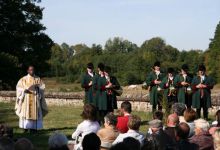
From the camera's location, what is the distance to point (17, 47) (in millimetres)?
32000

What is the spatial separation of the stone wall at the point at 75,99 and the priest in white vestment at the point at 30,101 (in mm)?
7037

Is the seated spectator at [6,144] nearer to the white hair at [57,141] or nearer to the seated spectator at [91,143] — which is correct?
the white hair at [57,141]

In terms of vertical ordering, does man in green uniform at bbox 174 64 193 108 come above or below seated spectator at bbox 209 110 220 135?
above

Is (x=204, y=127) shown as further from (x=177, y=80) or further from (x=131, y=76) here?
(x=131, y=76)

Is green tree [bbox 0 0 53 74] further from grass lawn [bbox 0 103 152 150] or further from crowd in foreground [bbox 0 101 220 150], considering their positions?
crowd in foreground [bbox 0 101 220 150]

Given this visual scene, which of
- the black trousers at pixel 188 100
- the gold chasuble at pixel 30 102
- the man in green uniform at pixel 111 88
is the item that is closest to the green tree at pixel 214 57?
the black trousers at pixel 188 100

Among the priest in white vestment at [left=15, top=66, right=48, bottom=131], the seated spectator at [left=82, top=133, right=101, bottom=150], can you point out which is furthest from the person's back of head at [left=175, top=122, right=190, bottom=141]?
the priest in white vestment at [left=15, top=66, right=48, bottom=131]

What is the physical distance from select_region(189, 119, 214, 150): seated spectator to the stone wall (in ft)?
35.5

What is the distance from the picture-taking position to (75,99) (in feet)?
79.5

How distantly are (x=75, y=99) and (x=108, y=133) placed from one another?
1614cm

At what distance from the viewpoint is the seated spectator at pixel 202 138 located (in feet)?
25.7

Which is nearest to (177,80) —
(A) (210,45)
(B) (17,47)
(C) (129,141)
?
(C) (129,141)

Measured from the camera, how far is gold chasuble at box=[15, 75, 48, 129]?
46.4 ft

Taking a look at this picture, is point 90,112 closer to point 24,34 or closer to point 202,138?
point 202,138
